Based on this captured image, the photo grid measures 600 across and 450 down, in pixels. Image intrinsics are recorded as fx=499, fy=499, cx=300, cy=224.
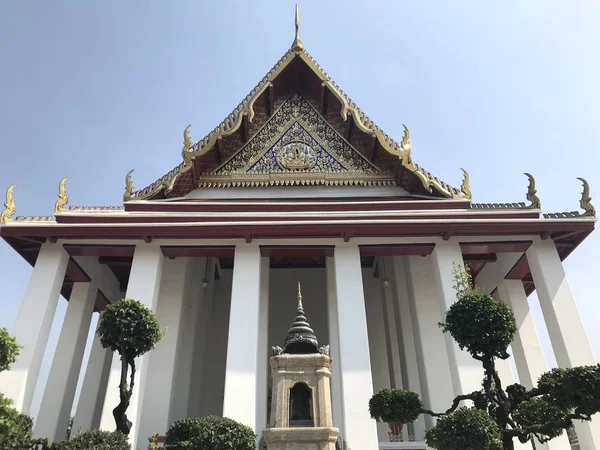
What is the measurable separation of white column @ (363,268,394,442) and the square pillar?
8.46 feet

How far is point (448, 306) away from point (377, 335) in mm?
2665

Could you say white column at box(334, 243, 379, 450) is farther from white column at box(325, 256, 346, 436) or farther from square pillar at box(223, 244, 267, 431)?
square pillar at box(223, 244, 267, 431)

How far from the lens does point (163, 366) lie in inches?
248

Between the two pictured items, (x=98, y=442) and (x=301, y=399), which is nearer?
(x=98, y=442)

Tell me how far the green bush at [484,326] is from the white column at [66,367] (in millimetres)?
5375

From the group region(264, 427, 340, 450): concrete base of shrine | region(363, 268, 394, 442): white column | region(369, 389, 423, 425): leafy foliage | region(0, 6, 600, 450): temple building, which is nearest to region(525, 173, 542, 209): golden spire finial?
region(0, 6, 600, 450): temple building

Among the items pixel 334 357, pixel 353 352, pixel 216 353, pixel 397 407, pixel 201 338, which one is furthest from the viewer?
pixel 216 353

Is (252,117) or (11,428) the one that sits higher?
(252,117)

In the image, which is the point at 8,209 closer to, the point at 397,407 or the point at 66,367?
the point at 66,367

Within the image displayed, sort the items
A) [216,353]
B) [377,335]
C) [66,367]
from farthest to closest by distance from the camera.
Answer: [216,353] → [377,335] → [66,367]

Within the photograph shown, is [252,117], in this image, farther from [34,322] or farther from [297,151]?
[34,322]

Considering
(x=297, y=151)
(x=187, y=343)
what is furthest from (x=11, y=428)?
(x=297, y=151)

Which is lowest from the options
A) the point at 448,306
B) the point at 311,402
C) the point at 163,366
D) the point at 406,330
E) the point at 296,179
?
the point at 311,402

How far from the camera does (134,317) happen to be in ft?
13.7
